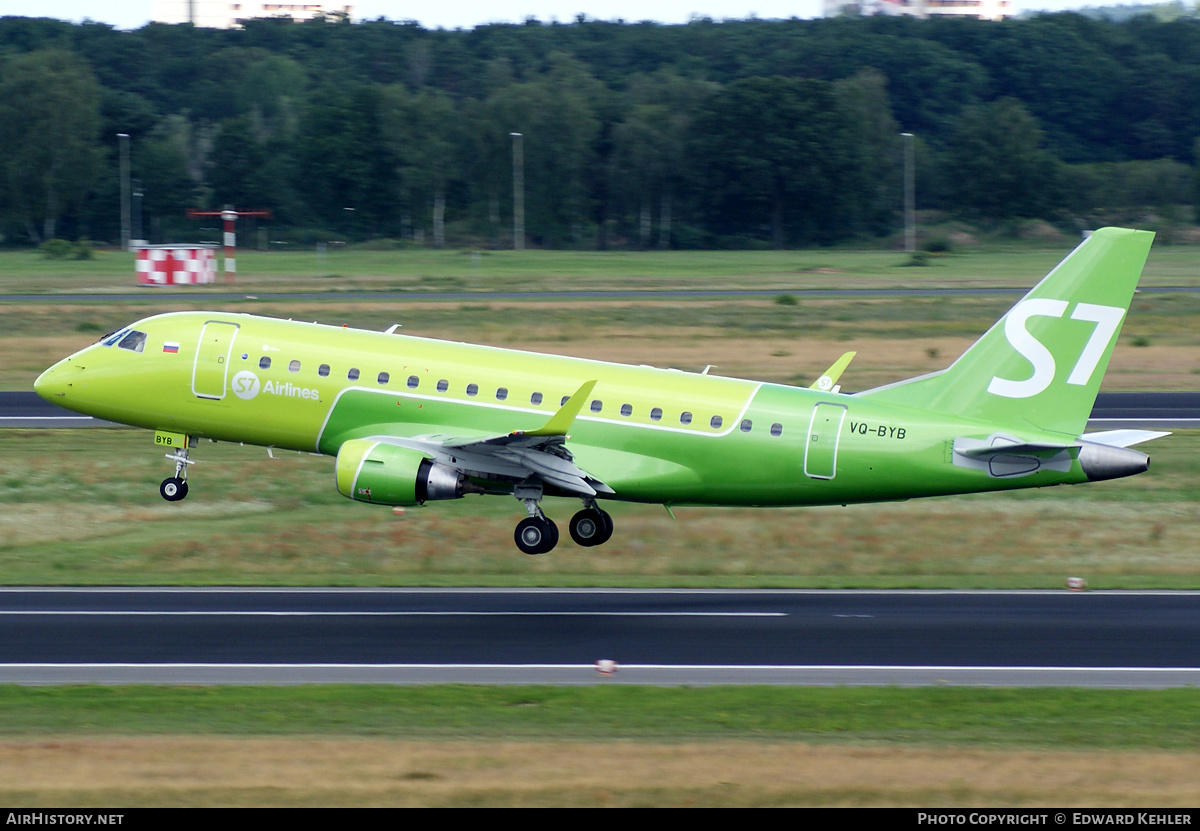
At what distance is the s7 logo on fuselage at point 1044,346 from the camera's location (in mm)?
29469

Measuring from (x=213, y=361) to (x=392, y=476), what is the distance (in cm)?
612

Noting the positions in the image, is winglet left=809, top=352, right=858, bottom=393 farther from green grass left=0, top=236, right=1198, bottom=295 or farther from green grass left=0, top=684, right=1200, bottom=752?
green grass left=0, top=236, right=1198, bottom=295

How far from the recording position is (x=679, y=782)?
55.6ft

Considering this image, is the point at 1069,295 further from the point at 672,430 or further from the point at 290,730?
the point at 290,730

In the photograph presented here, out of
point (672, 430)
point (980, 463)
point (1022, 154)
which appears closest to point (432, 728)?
point (672, 430)

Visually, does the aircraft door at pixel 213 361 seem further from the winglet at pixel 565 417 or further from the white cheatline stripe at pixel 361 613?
the winglet at pixel 565 417

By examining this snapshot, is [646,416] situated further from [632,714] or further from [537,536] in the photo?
[632,714]

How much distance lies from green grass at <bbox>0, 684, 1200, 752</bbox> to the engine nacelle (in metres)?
7.30

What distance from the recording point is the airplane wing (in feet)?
95.5

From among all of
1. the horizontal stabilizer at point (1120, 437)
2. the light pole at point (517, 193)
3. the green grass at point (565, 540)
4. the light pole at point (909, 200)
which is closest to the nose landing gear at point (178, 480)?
the green grass at point (565, 540)

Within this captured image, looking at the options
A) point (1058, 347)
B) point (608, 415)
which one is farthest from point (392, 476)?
point (1058, 347)

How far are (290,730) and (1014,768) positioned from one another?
30.9 feet

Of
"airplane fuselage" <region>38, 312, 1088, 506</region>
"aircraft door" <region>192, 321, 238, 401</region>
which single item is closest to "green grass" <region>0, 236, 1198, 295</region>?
"aircraft door" <region>192, 321, 238, 401</region>

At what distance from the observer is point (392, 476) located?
2870cm
